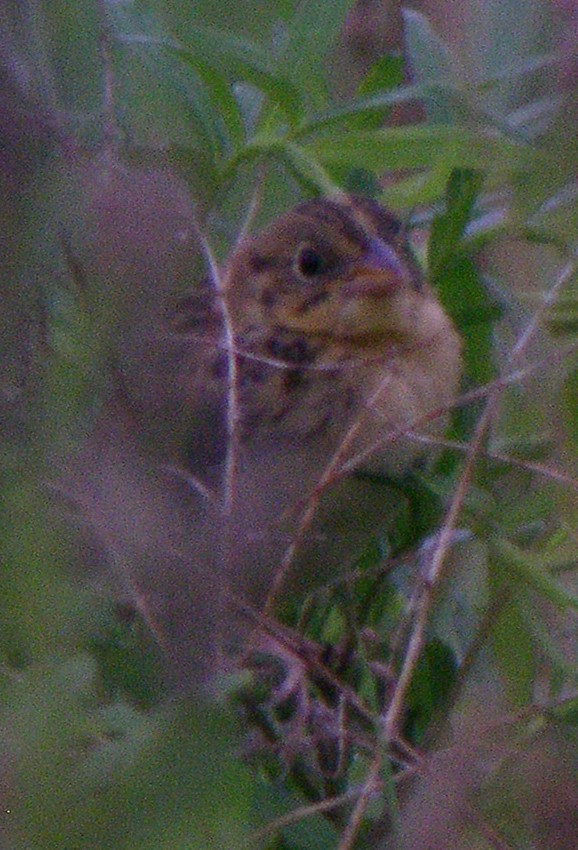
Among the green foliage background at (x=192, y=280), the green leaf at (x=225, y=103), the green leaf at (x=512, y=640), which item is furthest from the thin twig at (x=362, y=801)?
the green leaf at (x=225, y=103)

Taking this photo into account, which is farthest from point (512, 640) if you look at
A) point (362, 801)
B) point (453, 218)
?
point (453, 218)

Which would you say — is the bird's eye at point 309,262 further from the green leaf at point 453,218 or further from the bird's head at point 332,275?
the green leaf at point 453,218

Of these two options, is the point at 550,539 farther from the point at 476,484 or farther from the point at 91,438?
the point at 91,438

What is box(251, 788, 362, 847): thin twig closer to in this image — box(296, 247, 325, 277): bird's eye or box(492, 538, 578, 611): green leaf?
box(492, 538, 578, 611): green leaf

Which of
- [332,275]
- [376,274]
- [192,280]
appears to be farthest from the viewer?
[332,275]

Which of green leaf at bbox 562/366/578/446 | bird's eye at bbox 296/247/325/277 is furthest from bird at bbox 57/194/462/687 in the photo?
green leaf at bbox 562/366/578/446

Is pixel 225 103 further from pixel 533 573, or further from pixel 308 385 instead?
pixel 533 573

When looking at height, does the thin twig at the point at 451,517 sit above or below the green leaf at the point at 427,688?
above
